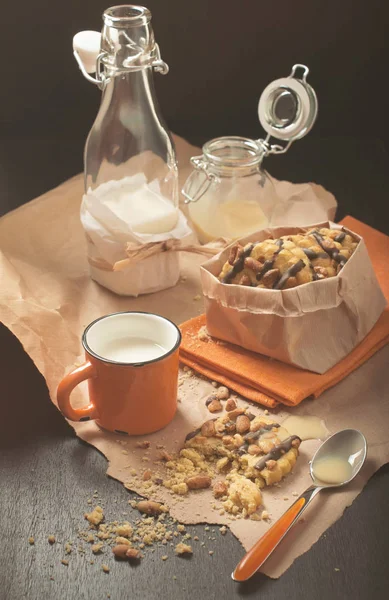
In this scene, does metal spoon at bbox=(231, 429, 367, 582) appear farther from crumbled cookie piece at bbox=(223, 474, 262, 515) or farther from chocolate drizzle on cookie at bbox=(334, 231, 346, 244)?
chocolate drizzle on cookie at bbox=(334, 231, 346, 244)

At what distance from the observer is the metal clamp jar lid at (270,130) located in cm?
164

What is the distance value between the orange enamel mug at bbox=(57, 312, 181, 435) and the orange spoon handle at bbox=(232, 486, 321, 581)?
0.25 m

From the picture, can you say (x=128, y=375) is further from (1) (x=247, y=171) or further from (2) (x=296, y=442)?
(1) (x=247, y=171)

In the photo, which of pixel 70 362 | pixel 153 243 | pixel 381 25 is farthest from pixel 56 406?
pixel 381 25

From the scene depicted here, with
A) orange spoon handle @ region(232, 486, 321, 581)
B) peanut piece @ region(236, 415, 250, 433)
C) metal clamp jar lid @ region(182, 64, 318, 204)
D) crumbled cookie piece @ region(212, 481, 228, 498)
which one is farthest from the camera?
metal clamp jar lid @ region(182, 64, 318, 204)

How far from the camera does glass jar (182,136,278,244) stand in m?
1.64

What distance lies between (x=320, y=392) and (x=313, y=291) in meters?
0.15

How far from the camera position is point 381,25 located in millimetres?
2119

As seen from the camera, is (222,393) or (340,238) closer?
(222,393)

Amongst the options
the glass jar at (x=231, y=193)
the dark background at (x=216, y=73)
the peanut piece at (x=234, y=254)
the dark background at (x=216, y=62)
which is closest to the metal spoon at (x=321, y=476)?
the peanut piece at (x=234, y=254)

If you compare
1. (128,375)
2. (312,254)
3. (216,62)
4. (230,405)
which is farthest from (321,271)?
(216,62)

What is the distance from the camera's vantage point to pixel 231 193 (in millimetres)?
1655

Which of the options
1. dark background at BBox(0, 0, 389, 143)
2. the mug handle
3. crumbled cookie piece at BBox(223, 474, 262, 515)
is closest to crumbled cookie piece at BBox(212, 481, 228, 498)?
crumbled cookie piece at BBox(223, 474, 262, 515)

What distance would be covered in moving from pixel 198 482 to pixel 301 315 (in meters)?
0.32
